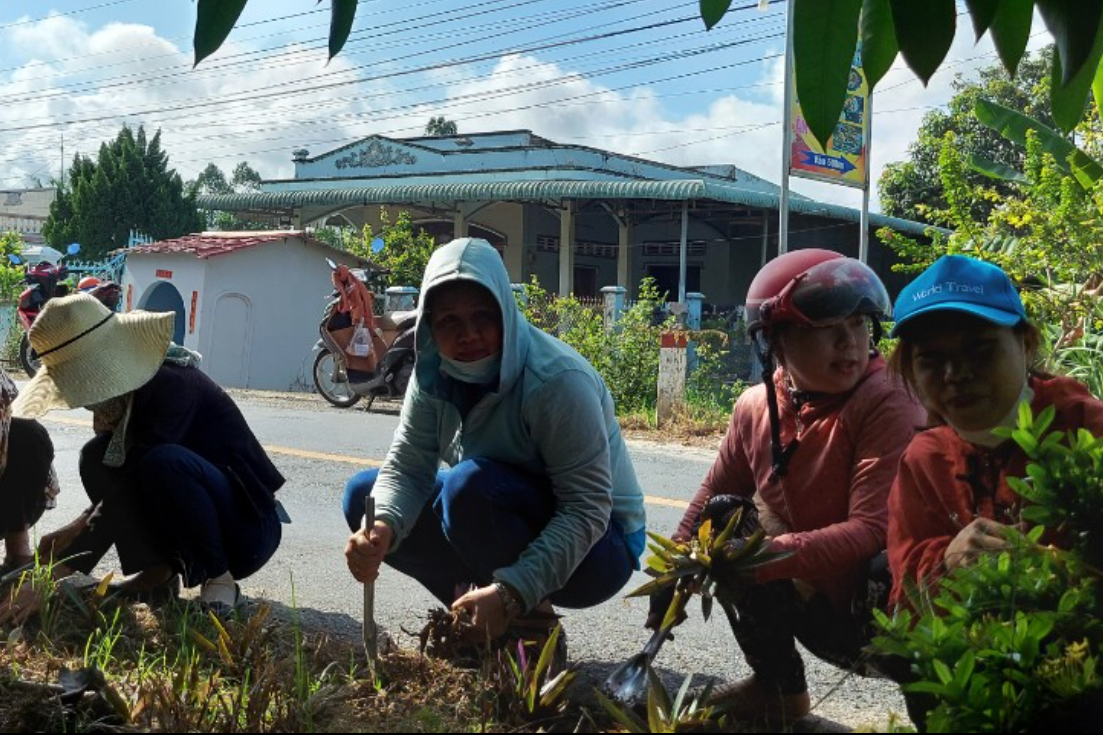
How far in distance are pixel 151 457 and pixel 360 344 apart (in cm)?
929

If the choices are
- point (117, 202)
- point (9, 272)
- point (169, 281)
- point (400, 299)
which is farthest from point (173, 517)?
point (117, 202)

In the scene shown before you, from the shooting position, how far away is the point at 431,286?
2969 millimetres

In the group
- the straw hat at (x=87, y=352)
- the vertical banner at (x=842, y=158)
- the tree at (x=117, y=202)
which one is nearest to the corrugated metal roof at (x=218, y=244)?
the vertical banner at (x=842, y=158)

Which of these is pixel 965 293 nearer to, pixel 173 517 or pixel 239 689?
pixel 239 689

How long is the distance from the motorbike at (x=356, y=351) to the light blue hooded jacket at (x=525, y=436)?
8.82 metres

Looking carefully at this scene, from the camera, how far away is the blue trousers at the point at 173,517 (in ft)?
11.8

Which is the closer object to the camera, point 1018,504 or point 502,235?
point 1018,504

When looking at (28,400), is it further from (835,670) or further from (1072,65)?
(1072,65)

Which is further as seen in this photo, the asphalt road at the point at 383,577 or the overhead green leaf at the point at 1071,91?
the asphalt road at the point at 383,577

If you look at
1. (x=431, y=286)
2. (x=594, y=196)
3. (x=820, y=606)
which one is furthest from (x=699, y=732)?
(x=594, y=196)

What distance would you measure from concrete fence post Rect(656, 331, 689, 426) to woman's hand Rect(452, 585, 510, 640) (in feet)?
28.7

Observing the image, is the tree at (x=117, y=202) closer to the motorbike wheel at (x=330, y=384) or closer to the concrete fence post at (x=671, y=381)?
the motorbike wheel at (x=330, y=384)

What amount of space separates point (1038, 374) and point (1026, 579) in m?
0.69

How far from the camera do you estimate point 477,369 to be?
3.06 m
